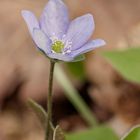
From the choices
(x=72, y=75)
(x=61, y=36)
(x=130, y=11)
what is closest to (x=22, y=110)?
(x=72, y=75)

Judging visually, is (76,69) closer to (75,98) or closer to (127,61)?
(75,98)

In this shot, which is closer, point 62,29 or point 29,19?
point 29,19

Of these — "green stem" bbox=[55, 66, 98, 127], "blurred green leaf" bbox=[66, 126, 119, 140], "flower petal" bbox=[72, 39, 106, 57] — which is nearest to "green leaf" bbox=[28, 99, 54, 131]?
"flower petal" bbox=[72, 39, 106, 57]

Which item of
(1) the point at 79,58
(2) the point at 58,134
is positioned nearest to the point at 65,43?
(1) the point at 79,58

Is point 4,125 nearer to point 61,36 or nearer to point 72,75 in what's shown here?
point 72,75

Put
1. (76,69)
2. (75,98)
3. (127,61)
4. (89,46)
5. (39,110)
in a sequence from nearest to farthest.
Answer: (89,46) < (39,110) < (127,61) < (75,98) < (76,69)

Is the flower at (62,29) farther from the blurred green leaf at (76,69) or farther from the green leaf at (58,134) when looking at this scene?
the blurred green leaf at (76,69)

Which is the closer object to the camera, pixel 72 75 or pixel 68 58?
pixel 68 58

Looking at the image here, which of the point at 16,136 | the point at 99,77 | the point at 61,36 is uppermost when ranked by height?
the point at 61,36
